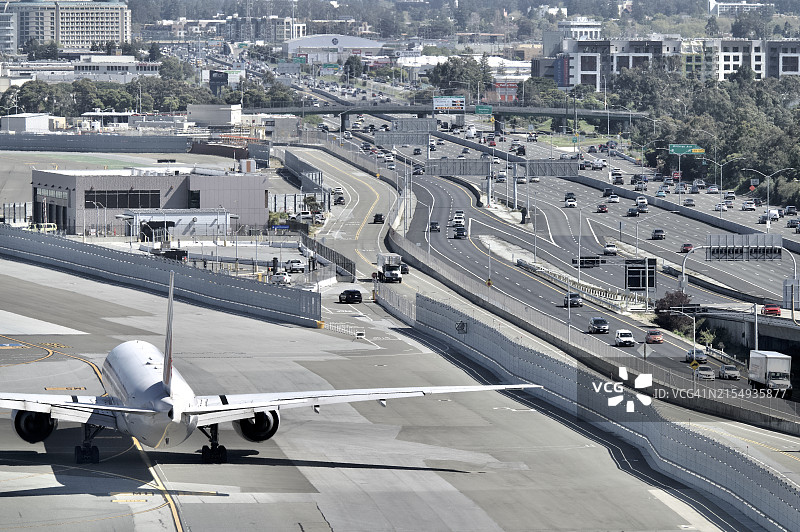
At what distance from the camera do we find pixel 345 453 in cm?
6669

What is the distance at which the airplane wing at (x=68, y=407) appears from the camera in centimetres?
5719

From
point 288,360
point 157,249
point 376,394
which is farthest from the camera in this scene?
point 157,249

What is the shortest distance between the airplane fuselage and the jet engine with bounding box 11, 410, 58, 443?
3.36 meters

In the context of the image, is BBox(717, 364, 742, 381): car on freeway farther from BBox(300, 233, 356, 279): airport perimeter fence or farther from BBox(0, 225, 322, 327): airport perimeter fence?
BBox(300, 233, 356, 279): airport perimeter fence

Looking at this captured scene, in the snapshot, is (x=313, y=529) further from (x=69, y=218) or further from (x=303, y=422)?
(x=69, y=218)

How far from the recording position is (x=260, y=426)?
6147 centimetres

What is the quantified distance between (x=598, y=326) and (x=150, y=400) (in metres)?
89.9

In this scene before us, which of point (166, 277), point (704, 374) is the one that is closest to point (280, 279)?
point (166, 277)

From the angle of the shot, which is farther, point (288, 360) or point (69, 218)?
point (69, 218)

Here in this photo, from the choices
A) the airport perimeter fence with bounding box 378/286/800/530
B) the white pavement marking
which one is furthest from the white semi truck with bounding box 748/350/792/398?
the white pavement marking

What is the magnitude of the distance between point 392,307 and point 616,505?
76.4m

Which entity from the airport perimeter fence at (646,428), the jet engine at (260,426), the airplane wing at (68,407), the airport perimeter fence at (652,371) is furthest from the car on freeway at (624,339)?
the airplane wing at (68,407)

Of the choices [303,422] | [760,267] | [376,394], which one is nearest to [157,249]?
[760,267]

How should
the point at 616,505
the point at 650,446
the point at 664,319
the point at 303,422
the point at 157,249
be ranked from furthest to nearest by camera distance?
the point at 157,249, the point at 664,319, the point at 303,422, the point at 650,446, the point at 616,505
